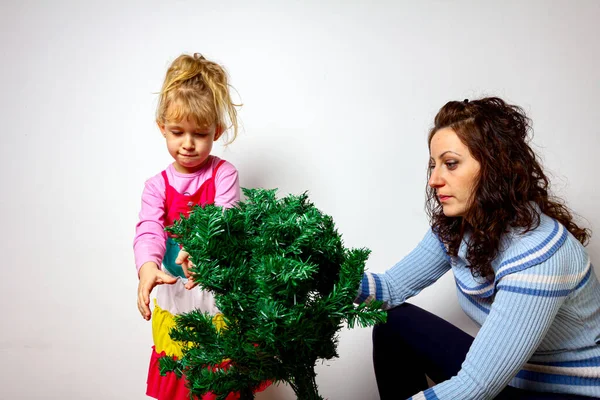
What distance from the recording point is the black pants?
4.88 ft

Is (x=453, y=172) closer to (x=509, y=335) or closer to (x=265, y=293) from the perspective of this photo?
(x=509, y=335)

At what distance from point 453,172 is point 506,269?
0.79 feet

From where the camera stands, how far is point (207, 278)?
842mm

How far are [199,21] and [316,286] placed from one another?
3.98 ft

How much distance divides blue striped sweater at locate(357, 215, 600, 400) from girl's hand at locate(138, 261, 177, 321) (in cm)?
54

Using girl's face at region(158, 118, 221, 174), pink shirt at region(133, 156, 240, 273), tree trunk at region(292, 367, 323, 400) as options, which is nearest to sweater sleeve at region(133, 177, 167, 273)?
pink shirt at region(133, 156, 240, 273)

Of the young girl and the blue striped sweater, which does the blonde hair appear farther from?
the blue striped sweater

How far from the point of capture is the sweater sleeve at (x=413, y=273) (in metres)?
1.49

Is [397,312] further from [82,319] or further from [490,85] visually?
[82,319]

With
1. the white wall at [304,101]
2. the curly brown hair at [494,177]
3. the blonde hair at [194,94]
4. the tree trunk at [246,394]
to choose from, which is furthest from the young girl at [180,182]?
the curly brown hair at [494,177]

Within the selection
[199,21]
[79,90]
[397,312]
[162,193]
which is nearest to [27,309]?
[79,90]

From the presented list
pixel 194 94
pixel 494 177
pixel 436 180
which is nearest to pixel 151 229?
pixel 194 94

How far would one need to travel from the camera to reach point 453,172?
1.26 m

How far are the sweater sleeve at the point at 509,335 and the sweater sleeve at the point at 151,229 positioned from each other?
0.64 meters
